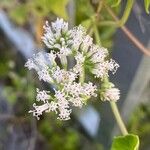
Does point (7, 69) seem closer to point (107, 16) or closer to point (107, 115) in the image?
point (107, 115)

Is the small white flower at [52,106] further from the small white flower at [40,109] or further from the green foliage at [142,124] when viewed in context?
the green foliage at [142,124]

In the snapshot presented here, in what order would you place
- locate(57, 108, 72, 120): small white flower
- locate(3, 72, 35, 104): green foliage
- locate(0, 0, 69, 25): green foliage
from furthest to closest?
locate(3, 72, 35, 104): green foliage, locate(0, 0, 69, 25): green foliage, locate(57, 108, 72, 120): small white flower

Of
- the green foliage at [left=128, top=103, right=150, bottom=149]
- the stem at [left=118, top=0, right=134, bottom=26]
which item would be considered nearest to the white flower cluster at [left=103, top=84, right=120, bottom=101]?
the stem at [left=118, top=0, right=134, bottom=26]

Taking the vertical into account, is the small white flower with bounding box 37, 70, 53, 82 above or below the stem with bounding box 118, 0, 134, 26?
below

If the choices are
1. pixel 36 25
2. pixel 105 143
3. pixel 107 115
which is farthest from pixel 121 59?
pixel 36 25

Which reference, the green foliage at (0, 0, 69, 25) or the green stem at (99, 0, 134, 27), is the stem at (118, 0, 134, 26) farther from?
the green foliage at (0, 0, 69, 25)

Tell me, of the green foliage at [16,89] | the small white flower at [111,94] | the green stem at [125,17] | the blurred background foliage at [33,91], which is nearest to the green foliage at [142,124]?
the blurred background foliage at [33,91]

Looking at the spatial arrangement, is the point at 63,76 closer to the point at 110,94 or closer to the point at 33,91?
the point at 110,94

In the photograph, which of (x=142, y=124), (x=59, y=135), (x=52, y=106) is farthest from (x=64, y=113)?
(x=59, y=135)
